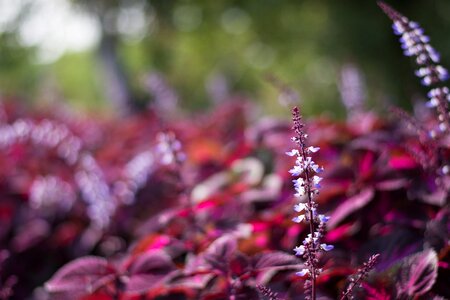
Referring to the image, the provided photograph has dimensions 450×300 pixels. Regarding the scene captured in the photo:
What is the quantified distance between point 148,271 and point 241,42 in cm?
1030

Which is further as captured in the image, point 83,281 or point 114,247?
point 114,247

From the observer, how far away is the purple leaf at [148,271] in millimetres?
1499

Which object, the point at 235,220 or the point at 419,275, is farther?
the point at 235,220

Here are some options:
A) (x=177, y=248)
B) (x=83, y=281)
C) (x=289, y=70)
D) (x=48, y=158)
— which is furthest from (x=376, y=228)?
(x=289, y=70)

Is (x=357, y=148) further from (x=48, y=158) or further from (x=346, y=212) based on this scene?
(x=48, y=158)

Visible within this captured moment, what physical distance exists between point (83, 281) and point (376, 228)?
2.79ft

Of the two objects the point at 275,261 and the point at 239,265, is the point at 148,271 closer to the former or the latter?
the point at 239,265

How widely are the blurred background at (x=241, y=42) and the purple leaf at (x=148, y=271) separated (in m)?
2.29

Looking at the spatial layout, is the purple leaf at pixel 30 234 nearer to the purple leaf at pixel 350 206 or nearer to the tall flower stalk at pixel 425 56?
the purple leaf at pixel 350 206

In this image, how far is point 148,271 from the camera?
1.57 meters

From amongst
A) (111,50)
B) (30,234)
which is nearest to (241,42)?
(111,50)

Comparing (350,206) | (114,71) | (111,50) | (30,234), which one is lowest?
(350,206)

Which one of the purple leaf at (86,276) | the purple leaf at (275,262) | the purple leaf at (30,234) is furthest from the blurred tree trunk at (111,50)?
the purple leaf at (275,262)

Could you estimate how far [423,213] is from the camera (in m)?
1.61
